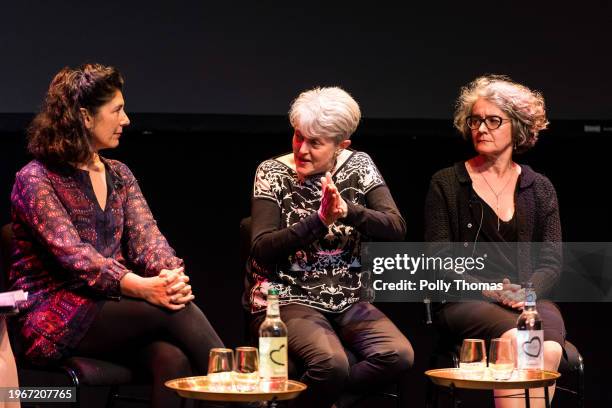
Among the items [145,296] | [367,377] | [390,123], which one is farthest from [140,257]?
[390,123]

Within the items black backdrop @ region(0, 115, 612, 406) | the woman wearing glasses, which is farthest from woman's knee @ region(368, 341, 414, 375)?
black backdrop @ region(0, 115, 612, 406)

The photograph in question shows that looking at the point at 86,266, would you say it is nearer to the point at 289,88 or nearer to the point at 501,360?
the point at 501,360

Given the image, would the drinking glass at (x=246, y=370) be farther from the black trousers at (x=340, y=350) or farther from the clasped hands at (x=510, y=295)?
the clasped hands at (x=510, y=295)

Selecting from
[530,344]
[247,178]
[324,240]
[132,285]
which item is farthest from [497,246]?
[132,285]

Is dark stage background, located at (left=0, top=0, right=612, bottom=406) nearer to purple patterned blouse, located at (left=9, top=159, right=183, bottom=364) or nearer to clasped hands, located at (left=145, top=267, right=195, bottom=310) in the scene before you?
purple patterned blouse, located at (left=9, top=159, right=183, bottom=364)

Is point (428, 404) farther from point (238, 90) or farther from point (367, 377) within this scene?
point (238, 90)

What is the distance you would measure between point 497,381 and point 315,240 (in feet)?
2.70

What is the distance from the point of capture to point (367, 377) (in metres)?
3.10

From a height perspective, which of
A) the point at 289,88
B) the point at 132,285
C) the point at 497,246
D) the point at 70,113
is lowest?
the point at 132,285

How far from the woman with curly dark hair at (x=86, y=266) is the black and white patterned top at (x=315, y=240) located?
0.31 m

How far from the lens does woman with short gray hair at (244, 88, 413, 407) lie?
3.09m

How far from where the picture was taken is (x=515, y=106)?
11.9ft

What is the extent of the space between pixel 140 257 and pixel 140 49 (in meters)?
1.25

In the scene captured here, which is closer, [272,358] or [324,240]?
[272,358]
